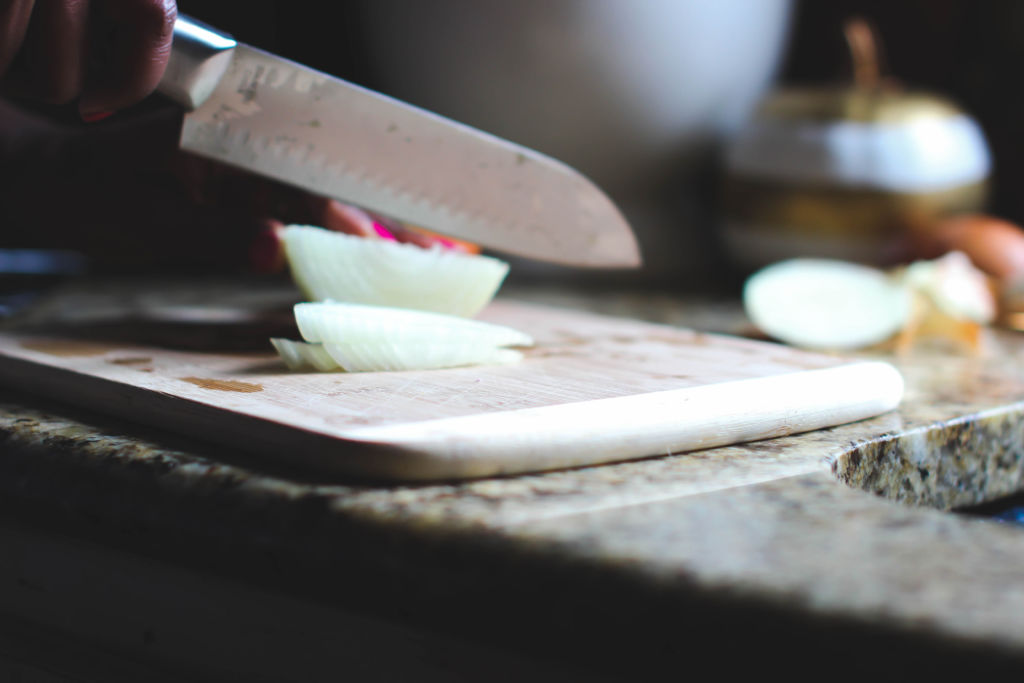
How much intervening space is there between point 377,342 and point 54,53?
1.12ft

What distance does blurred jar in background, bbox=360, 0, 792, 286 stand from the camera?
1462 mm

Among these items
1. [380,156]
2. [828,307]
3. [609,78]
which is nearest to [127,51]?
[380,156]

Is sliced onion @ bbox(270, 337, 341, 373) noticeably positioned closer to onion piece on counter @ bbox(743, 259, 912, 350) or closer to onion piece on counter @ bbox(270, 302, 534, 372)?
onion piece on counter @ bbox(270, 302, 534, 372)

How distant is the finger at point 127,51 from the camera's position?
74 cm

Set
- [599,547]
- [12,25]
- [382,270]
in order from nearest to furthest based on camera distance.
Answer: [599,547], [12,25], [382,270]

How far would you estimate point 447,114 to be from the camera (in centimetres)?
153

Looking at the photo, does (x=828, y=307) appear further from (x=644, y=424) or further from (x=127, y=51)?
(x=127, y=51)

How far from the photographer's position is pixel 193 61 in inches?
32.0

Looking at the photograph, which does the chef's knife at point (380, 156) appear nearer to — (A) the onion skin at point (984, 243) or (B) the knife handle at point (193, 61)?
(B) the knife handle at point (193, 61)

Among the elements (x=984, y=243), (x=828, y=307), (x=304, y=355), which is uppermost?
(x=984, y=243)

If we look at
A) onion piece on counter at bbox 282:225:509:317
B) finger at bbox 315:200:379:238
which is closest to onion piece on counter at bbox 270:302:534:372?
onion piece on counter at bbox 282:225:509:317

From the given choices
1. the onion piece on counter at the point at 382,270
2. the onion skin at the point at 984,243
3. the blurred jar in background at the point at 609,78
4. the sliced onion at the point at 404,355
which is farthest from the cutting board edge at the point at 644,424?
the blurred jar in background at the point at 609,78

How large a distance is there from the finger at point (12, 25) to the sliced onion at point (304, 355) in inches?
11.9

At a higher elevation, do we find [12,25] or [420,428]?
[12,25]
